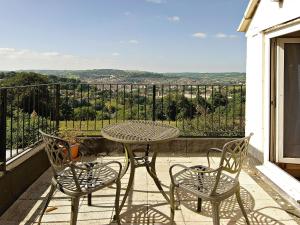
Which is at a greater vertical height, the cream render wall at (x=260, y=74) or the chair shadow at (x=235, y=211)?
the cream render wall at (x=260, y=74)

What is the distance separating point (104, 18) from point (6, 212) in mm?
12259

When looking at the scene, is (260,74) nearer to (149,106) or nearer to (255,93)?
(255,93)

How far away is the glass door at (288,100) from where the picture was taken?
3869mm

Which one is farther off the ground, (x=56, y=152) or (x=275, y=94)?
(x=275, y=94)

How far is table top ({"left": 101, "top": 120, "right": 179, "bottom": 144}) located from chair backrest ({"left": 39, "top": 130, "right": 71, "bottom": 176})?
0.56m

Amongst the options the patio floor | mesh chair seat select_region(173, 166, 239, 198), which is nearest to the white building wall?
the patio floor

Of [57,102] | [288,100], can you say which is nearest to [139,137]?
[288,100]

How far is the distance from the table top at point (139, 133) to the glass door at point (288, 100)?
73.3 inches

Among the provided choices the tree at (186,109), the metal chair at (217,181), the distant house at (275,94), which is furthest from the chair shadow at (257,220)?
the tree at (186,109)

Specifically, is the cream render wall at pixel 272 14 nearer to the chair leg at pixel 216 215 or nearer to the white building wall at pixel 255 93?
the white building wall at pixel 255 93

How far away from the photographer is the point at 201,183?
2479mm

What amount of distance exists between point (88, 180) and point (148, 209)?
2.78ft

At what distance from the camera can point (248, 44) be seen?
4680 mm

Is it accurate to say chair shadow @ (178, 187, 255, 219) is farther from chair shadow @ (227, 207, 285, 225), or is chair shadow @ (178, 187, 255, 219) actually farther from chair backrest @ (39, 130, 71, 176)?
chair backrest @ (39, 130, 71, 176)
